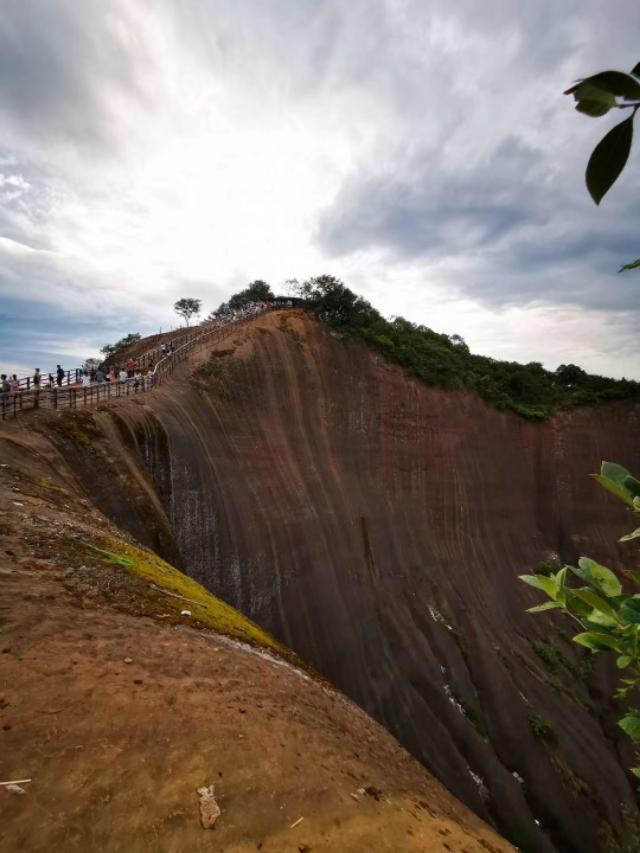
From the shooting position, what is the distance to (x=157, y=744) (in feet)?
15.4

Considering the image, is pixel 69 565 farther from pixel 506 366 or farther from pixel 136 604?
pixel 506 366

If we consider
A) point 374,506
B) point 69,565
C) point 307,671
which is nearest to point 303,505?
point 374,506

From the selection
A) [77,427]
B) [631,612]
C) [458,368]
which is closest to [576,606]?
[631,612]

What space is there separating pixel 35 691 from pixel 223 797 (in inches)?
86.0

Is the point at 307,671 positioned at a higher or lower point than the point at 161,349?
lower

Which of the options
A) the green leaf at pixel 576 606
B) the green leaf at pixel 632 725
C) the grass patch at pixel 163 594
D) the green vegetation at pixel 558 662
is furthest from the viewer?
the green vegetation at pixel 558 662

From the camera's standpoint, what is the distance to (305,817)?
4.56 meters

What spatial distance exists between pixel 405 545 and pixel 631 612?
74.9ft

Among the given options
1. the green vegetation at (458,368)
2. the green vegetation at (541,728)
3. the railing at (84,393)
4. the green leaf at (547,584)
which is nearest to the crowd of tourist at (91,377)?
the railing at (84,393)

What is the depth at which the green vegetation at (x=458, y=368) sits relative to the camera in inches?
1150

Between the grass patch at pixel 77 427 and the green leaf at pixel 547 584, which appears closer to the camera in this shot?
the green leaf at pixel 547 584

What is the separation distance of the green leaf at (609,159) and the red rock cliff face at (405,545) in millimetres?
14671

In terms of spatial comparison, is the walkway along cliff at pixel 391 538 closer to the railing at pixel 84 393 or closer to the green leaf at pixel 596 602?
the railing at pixel 84 393

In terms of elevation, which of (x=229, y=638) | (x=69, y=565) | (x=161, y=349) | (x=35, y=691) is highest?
(x=161, y=349)
